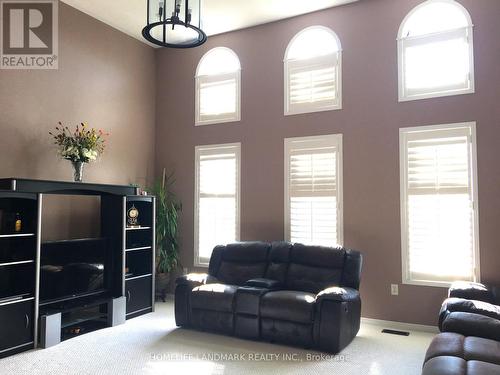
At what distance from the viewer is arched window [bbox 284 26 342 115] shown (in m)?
5.14

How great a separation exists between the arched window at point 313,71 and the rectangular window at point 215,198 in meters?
→ 1.07

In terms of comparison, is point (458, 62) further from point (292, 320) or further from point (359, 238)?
point (292, 320)

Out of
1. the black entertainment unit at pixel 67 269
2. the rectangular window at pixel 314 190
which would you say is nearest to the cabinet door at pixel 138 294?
the black entertainment unit at pixel 67 269

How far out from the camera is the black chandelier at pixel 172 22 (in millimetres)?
2590

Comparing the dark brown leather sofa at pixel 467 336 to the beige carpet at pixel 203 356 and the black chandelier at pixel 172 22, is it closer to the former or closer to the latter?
the beige carpet at pixel 203 356

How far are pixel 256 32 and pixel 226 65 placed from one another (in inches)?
25.5

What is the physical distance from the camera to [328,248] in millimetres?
4590

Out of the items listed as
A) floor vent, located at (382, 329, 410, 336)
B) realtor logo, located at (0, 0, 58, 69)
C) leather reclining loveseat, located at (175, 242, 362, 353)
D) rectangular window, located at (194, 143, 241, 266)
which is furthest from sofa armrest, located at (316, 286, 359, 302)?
realtor logo, located at (0, 0, 58, 69)

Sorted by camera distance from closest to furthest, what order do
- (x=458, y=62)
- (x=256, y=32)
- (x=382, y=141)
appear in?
(x=458, y=62), (x=382, y=141), (x=256, y=32)

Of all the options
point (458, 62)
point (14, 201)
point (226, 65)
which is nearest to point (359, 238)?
point (458, 62)

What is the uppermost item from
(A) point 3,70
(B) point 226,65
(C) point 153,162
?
(B) point 226,65

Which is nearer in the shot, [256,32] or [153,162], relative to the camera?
[256,32]

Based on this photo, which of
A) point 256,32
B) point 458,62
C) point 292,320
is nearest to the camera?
point 292,320

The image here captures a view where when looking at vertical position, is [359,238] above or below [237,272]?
above
